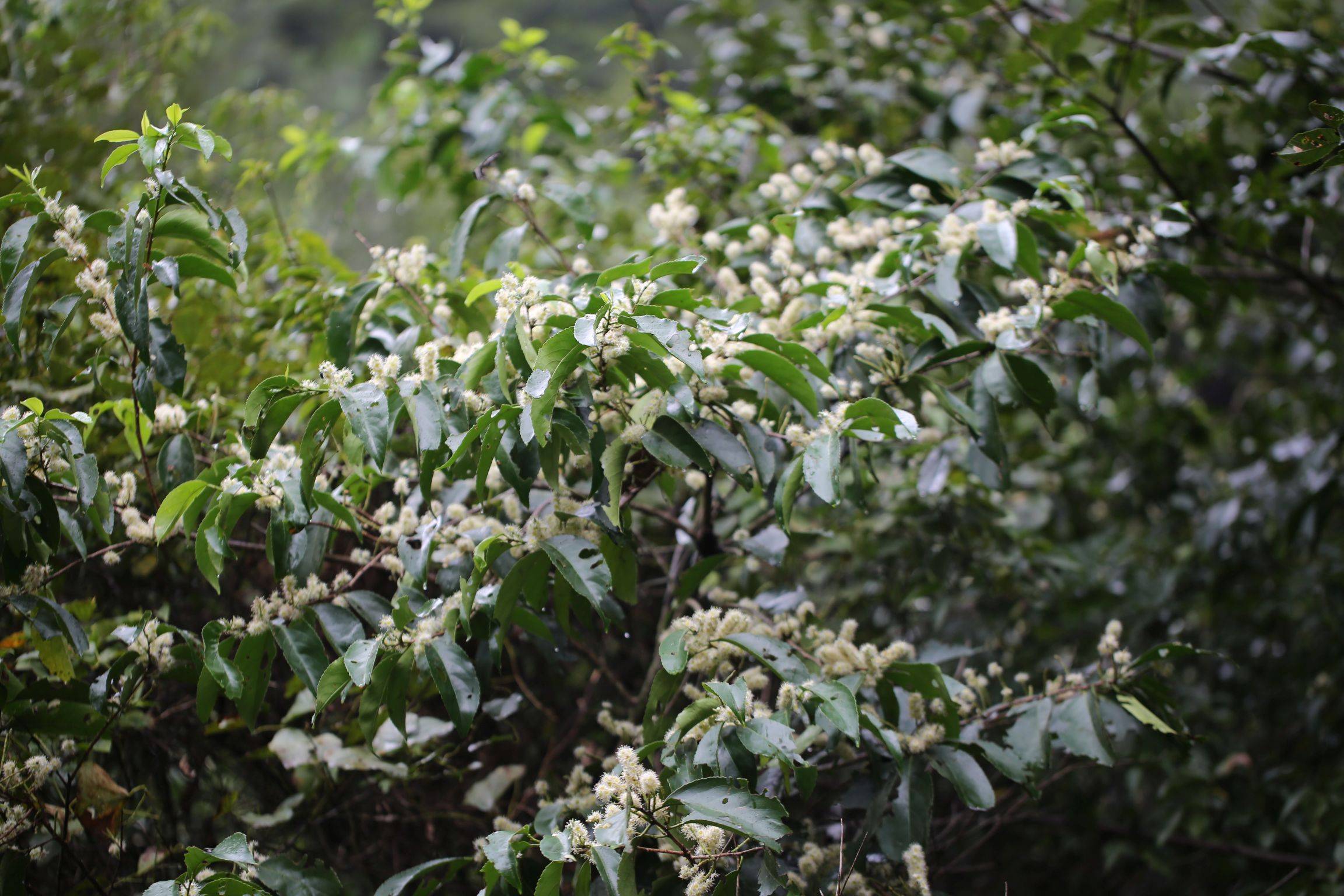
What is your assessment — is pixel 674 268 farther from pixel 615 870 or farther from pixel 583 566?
pixel 615 870

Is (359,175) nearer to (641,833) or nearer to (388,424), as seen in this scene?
(388,424)

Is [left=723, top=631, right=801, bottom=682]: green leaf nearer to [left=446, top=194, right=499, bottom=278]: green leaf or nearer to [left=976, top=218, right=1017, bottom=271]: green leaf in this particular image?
[left=976, top=218, right=1017, bottom=271]: green leaf

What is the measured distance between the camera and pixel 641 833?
873mm

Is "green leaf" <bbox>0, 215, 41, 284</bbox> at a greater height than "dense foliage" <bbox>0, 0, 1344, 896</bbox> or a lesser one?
greater

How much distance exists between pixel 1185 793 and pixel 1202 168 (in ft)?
4.47

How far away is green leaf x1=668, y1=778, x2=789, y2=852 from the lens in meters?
0.83

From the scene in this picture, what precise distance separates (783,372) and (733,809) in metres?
0.48

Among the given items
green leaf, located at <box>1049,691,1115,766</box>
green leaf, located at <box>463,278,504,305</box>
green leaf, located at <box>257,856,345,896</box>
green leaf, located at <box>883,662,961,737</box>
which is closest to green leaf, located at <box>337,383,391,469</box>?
green leaf, located at <box>463,278,504,305</box>

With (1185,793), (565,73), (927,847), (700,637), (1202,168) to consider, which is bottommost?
(1185,793)

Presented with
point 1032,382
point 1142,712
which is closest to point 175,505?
point 1032,382

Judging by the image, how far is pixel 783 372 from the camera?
1.05 m

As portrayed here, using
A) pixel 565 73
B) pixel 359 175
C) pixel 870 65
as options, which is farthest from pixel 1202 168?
pixel 359 175

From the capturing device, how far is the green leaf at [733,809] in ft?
2.71

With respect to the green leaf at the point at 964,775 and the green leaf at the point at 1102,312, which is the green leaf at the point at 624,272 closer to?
the green leaf at the point at 1102,312
